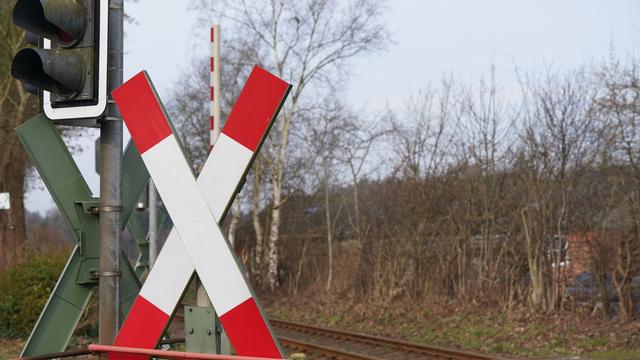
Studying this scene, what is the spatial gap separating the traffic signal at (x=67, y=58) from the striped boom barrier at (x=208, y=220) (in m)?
0.91

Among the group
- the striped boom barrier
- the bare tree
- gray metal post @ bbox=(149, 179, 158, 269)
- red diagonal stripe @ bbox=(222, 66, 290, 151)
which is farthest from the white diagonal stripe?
the bare tree

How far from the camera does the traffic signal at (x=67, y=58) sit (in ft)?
13.3

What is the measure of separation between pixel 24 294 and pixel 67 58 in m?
11.9

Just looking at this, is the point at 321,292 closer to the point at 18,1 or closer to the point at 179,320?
the point at 179,320

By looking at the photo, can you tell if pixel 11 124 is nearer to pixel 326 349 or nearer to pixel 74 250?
pixel 326 349

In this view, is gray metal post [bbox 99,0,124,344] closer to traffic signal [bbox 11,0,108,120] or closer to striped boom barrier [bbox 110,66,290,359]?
traffic signal [bbox 11,0,108,120]

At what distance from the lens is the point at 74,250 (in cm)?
416

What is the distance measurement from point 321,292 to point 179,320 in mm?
5095

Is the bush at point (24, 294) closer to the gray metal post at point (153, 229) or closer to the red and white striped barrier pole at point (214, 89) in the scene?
the gray metal post at point (153, 229)

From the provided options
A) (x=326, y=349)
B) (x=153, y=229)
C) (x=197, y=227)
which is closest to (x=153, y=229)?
(x=153, y=229)

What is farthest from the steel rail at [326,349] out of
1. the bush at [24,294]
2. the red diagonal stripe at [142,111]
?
the red diagonal stripe at [142,111]

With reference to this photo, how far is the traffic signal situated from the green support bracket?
0.17 meters

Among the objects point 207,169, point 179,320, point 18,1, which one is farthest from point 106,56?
point 179,320

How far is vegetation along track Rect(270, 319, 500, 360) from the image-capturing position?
13.4m
